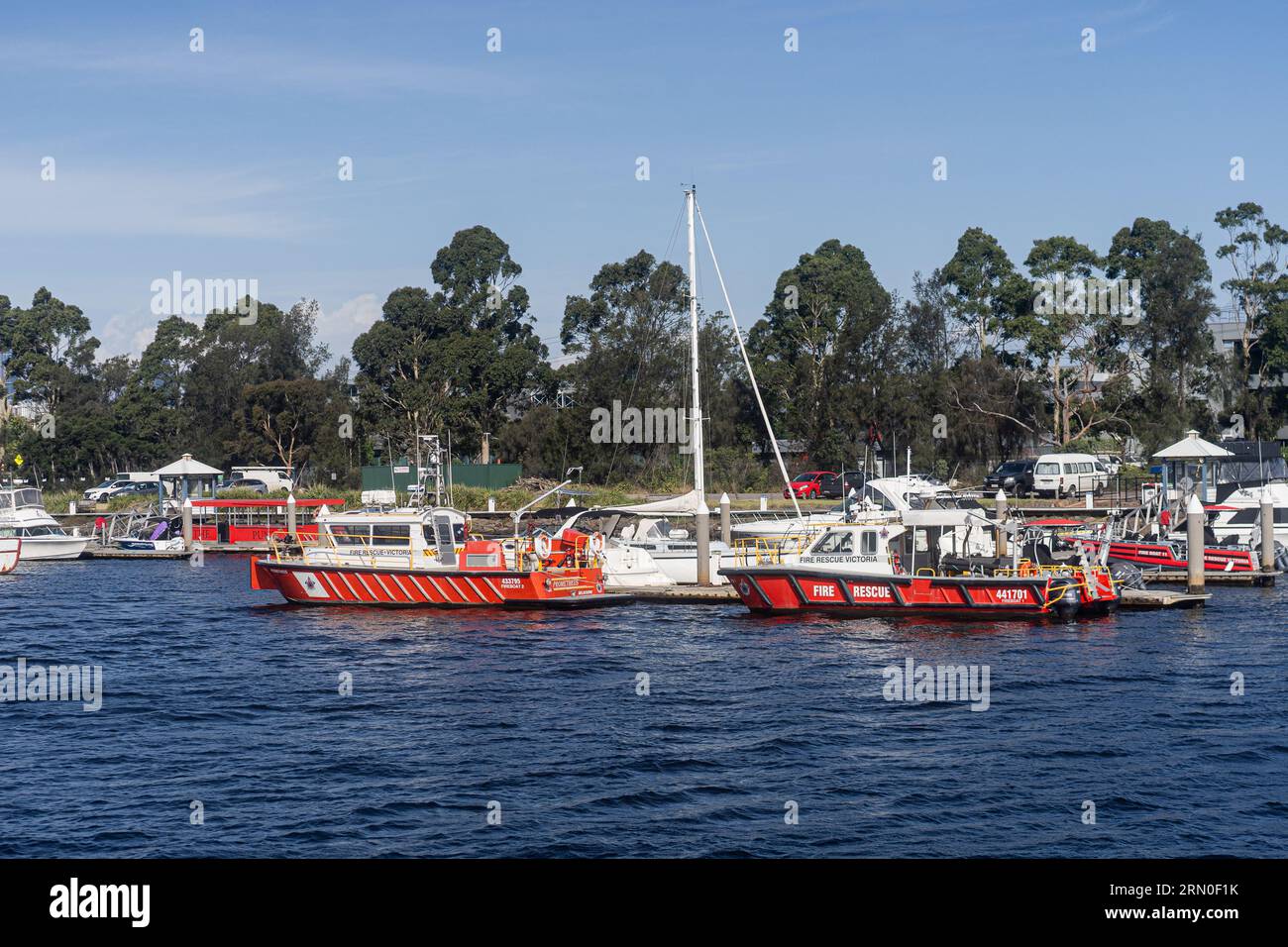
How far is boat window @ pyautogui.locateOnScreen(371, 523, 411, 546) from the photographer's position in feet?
128

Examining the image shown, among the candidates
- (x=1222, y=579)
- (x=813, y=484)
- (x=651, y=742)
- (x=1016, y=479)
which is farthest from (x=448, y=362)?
(x=651, y=742)

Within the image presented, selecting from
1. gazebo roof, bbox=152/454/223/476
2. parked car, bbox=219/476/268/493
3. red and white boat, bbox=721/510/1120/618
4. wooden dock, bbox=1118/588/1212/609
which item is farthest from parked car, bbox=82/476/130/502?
wooden dock, bbox=1118/588/1212/609

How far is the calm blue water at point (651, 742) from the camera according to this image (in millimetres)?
16625

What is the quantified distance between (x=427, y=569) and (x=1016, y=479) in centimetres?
3832

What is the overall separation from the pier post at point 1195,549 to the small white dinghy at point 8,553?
150ft

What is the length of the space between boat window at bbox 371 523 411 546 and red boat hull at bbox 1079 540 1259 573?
69.3 ft

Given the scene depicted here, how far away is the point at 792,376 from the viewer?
78125mm

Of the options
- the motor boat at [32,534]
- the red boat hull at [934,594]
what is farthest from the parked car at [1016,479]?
the motor boat at [32,534]

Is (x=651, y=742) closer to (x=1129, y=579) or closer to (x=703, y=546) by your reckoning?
(x=703, y=546)

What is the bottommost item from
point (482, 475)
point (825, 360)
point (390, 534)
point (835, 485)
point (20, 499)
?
point (390, 534)
